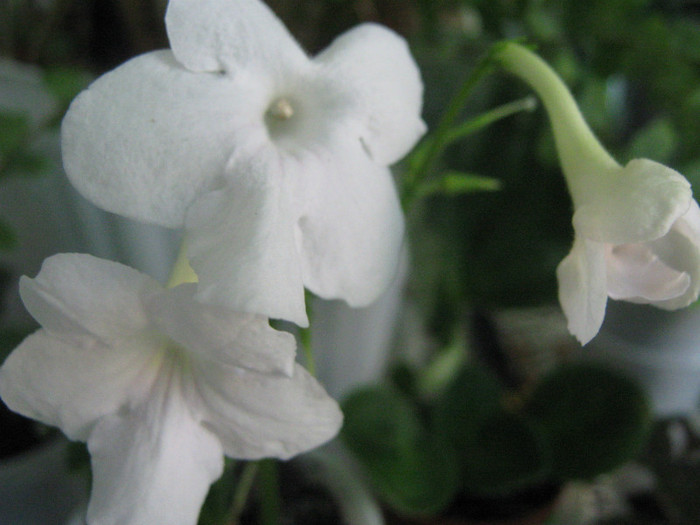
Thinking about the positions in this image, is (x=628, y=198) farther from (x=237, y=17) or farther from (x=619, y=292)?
(x=237, y=17)

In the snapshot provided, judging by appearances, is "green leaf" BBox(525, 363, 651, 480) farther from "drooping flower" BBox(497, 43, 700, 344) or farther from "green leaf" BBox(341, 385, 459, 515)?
"drooping flower" BBox(497, 43, 700, 344)

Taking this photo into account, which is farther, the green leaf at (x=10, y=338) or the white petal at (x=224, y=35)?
the green leaf at (x=10, y=338)

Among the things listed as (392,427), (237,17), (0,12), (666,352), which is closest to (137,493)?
(237,17)

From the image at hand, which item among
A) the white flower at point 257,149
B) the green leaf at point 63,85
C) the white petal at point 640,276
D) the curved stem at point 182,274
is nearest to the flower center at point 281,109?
A: the white flower at point 257,149

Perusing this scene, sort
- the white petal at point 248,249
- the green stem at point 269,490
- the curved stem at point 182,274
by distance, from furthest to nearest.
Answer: the green stem at point 269,490, the curved stem at point 182,274, the white petal at point 248,249

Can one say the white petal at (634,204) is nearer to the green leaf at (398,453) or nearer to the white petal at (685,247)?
the white petal at (685,247)

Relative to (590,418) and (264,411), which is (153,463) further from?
(590,418)

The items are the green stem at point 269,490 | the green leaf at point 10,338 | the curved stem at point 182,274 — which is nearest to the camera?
the curved stem at point 182,274
